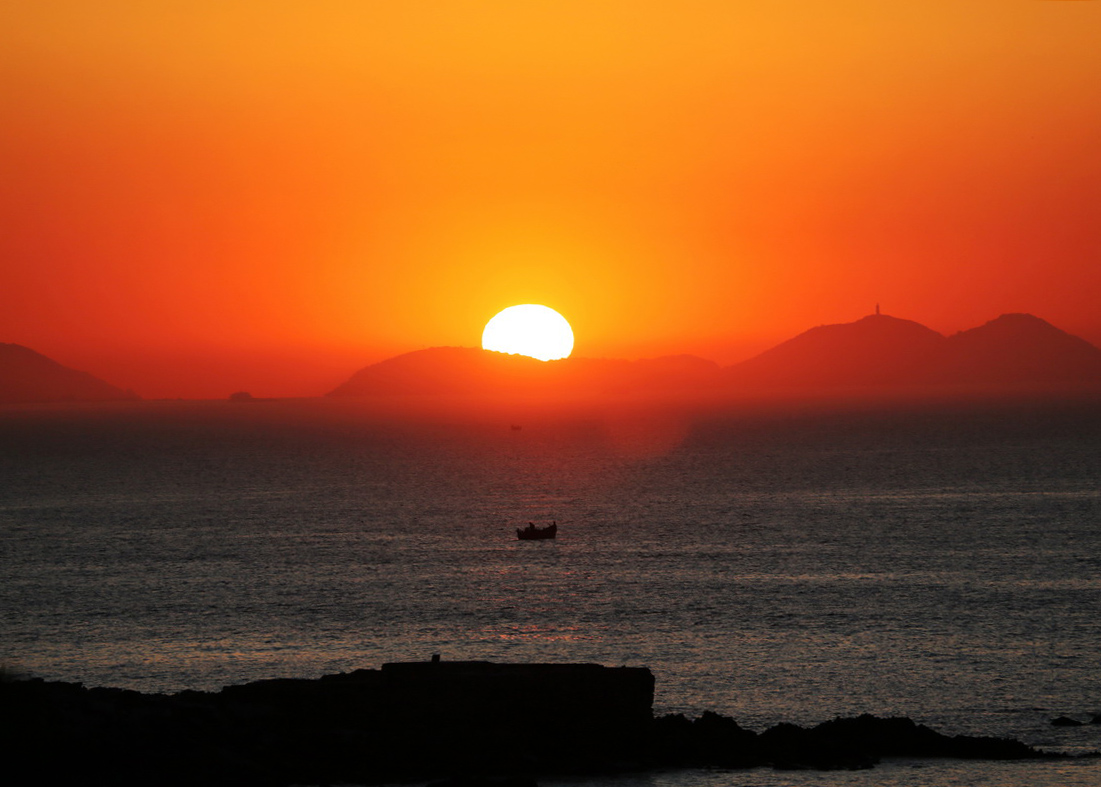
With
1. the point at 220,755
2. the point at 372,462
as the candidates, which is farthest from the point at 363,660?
the point at 372,462

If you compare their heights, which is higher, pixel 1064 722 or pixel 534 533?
pixel 534 533

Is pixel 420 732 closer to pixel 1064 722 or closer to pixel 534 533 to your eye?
pixel 1064 722

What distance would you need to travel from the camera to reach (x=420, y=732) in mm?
38906

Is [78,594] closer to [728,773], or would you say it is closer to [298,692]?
[298,692]

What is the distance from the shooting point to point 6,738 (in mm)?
33469

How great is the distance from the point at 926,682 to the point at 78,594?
51015mm

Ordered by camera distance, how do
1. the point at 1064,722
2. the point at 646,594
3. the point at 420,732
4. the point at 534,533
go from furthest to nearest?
the point at 534,533 < the point at 646,594 < the point at 1064,722 < the point at 420,732

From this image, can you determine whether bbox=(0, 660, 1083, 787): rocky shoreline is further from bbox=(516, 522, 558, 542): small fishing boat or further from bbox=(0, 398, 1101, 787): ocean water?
bbox=(516, 522, 558, 542): small fishing boat

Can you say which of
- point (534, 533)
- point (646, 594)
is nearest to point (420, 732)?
point (646, 594)

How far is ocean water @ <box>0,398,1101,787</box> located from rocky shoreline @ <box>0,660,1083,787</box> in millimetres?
1804

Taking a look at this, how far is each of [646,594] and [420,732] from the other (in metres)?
37.7

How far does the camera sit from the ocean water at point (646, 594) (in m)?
52.3

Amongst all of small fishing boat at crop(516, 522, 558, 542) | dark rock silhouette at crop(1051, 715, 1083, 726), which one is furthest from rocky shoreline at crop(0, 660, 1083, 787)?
small fishing boat at crop(516, 522, 558, 542)

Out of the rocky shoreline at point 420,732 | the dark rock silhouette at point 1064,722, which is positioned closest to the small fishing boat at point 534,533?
the dark rock silhouette at point 1064,722
